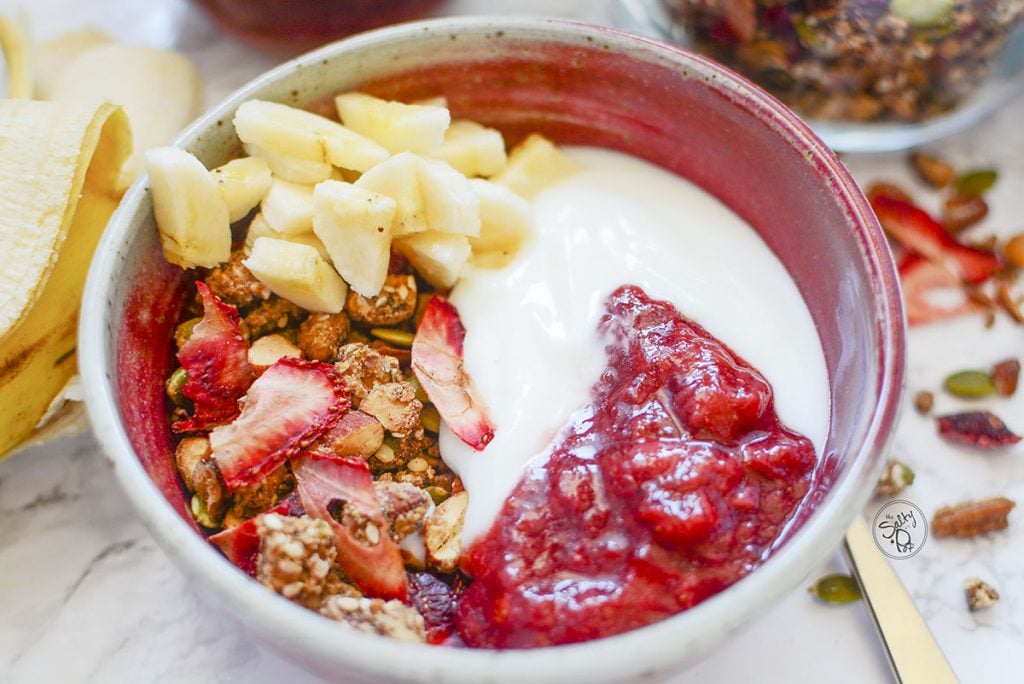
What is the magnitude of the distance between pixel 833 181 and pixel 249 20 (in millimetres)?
935

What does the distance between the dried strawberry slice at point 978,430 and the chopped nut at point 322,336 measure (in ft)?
2.66

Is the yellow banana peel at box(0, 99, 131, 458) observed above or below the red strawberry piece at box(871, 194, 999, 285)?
above

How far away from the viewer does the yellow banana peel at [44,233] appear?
A: 103cm

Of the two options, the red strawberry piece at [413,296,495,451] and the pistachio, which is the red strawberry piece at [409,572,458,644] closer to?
the red strawberry piece at [413,296,495,451]

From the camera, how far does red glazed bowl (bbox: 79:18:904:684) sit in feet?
2.62

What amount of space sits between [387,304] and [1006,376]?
0.86 meters

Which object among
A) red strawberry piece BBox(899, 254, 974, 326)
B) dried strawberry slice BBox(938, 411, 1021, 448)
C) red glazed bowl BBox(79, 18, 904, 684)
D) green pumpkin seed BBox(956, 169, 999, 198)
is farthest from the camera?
green pumpkin seed BBox(956, 169, 999, 198)

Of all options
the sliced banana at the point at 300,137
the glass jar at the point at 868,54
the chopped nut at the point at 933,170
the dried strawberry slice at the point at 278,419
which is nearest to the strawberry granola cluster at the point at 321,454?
the dried strawberry slice at the point at 278,419

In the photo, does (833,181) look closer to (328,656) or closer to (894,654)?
(894,654)

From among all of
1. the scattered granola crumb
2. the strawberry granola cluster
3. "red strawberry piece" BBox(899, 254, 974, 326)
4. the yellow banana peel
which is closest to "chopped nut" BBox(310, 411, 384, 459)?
the strawberry granola cluster

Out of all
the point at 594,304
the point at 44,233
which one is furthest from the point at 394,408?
the point at 44,233

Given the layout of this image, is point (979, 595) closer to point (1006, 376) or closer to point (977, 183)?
point (1006, 376)

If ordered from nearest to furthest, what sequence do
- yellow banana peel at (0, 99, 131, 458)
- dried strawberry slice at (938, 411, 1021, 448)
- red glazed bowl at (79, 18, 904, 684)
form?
red glazed bowl at (79, 18, 904, 684)
yellow banana peel at (0, 99, 131, 458)
dried strawberry slice at (938, 411, 1021, 448)

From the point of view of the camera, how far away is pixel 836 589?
1147 millimetres
